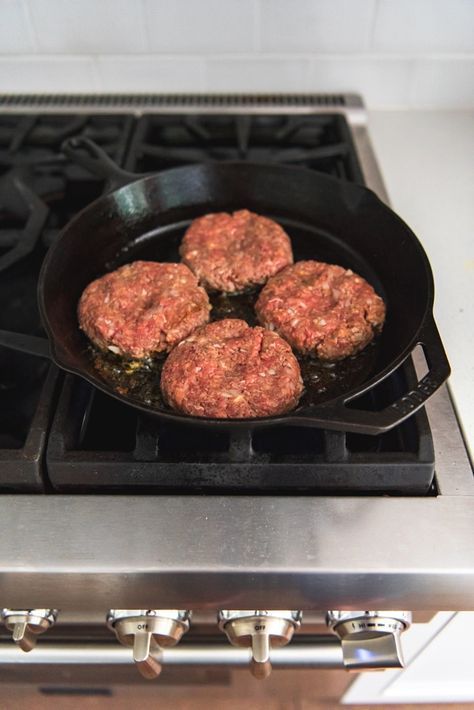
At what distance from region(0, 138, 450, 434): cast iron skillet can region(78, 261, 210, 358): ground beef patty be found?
5 cm

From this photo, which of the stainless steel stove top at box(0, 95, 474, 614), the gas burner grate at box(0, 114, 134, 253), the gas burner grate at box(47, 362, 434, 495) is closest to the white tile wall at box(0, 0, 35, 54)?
the gas burner grate at box(0, 114, 134, 253)

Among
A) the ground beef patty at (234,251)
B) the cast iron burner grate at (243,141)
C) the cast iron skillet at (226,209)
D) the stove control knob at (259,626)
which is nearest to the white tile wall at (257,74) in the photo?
the cast iron burner grate at (243,141)

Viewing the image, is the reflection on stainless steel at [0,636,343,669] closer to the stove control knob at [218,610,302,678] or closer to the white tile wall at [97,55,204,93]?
the stove control knob at [218,610,302,678]

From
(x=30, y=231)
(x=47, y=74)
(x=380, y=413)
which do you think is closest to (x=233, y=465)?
(x=380, y=413)

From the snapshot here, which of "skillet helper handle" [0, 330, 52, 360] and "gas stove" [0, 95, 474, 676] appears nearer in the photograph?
"gas stove" [0, 95, 474, 676]

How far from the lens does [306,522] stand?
29.3 inches

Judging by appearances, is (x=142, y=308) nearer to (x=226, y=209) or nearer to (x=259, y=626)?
(x=226, y=209)

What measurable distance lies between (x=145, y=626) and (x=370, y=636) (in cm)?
30

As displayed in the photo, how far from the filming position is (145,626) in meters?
0.79

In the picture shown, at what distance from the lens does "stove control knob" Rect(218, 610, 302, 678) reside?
79cm

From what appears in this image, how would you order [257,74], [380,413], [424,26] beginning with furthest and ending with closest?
[257,74] → [424,26] → [380,413]

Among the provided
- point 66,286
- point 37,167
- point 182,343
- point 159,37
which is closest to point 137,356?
point 182,343

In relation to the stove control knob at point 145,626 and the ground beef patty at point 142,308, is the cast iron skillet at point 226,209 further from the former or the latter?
the stove control knob at point 145,626

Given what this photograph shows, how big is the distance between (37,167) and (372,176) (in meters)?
0.74
